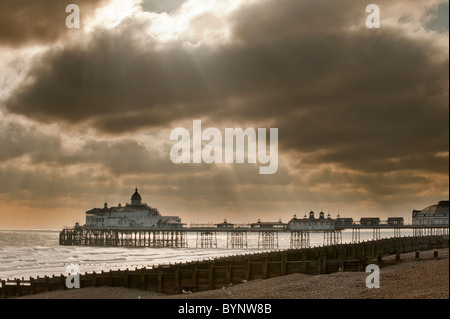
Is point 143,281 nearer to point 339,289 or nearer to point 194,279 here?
point 194,279

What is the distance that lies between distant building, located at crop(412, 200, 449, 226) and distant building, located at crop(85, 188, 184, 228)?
204 ft

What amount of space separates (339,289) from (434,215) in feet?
395

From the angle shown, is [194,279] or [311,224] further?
[311,224]

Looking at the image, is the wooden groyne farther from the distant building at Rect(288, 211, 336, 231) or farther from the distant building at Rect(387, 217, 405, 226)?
the distant building at Rect(387, 217, 405, 226)

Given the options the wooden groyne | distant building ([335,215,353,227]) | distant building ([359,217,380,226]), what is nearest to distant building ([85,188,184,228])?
distant building ([335,215,353,227])

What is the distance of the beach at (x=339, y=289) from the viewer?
20.6 metres

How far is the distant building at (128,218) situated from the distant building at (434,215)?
62250mm

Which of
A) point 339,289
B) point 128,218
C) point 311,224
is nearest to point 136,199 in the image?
point 128,218

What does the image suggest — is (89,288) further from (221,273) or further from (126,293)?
(221,273)

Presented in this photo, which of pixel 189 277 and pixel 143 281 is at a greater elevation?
pixel 189 277

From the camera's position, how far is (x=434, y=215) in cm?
13412

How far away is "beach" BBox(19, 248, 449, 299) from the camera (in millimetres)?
20562
